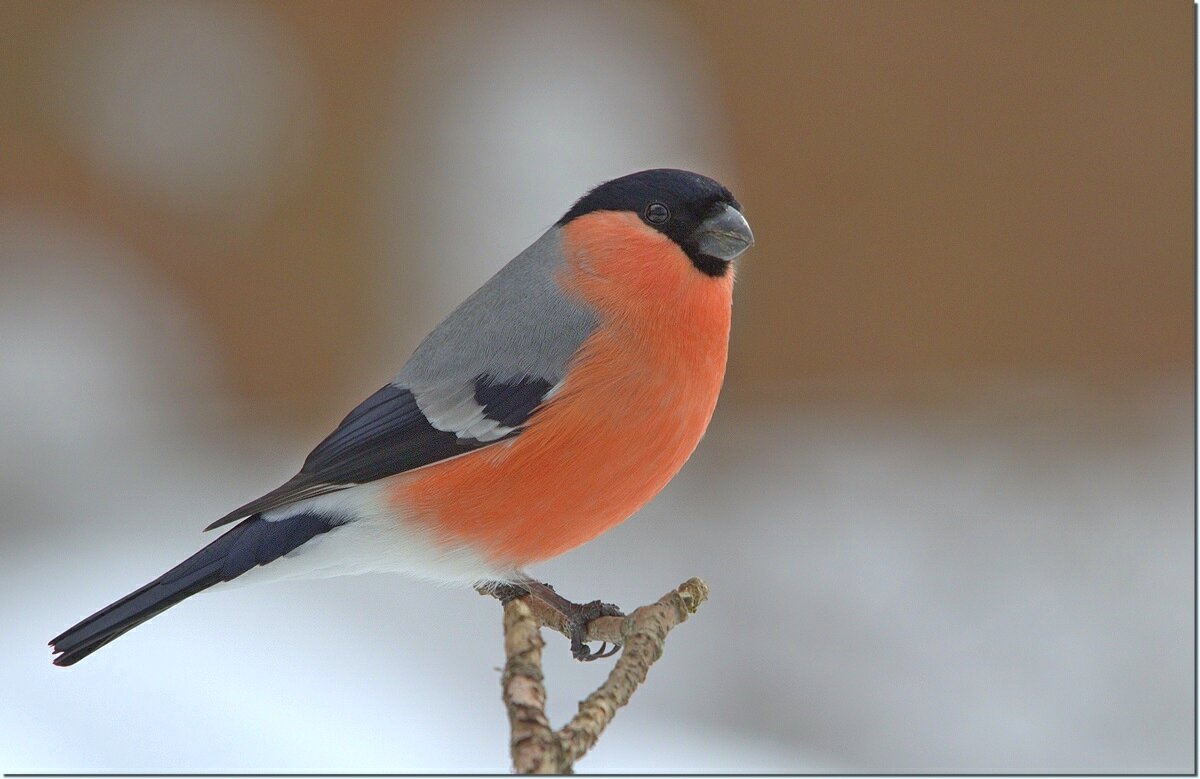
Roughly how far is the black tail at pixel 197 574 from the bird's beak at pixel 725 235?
752 mm

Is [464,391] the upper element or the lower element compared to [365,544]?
upper

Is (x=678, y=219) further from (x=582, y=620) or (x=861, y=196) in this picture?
(x=861, y=196)

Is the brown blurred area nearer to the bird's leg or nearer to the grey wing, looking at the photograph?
the grey wing

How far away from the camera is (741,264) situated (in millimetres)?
3789

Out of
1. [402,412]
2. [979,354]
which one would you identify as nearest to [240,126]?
[402,412]

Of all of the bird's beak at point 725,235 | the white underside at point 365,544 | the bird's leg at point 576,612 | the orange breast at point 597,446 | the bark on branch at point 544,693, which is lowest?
the bark on branch at point 544,693

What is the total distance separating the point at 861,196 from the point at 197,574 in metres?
2.90

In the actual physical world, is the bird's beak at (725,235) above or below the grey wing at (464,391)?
above

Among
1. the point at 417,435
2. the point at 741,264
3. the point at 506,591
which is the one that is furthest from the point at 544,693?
the point at 741,264

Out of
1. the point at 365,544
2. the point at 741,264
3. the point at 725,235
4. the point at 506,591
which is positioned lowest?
the point at 365,544

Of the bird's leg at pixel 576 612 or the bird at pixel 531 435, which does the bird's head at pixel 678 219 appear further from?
the bird's leg at pixel 576 612

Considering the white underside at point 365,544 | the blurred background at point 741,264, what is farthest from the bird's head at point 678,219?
the blurred background at point 741,264

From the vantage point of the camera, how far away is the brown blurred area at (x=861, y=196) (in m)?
3.86

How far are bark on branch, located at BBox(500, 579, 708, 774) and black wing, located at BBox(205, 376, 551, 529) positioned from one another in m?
0.45
